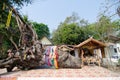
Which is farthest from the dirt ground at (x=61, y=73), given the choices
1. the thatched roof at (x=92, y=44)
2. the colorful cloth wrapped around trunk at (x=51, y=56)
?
the thatched roof at (x=92, y=44)

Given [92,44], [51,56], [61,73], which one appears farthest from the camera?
[92,44]

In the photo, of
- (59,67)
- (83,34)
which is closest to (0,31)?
(59,67)

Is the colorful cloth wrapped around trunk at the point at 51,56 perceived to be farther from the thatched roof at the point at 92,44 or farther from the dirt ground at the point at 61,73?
the thatched roof at the point at 92,44

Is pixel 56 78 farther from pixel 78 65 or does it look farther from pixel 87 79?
pixel 78 65

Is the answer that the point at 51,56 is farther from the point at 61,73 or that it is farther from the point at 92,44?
the point at 92,44

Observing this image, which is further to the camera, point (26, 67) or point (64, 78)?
point (26, 67)

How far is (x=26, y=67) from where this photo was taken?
436 inches

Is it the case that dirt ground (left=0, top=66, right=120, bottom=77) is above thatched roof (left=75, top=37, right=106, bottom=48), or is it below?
below

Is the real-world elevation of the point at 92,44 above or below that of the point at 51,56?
above

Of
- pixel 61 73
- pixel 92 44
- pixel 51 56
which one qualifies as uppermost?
pixel 92 44

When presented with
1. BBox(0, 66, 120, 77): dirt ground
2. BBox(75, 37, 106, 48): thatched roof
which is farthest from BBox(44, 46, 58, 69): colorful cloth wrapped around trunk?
BBox(75, 37, 106, 48): thatched roof

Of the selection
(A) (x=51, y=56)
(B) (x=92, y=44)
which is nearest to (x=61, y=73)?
(A) (x=51, y=56)

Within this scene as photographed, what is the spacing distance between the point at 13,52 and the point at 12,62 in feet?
2.47

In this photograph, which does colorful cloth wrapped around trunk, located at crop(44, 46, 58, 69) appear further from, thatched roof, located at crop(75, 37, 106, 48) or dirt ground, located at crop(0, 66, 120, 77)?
thatched roof, located at crop(75, 37, 106, 48)
